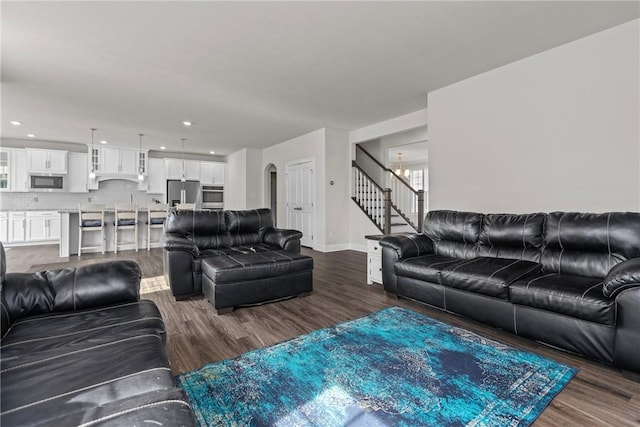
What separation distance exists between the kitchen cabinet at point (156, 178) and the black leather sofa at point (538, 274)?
7.82 meters

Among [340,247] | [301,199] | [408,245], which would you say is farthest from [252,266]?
[301,199]

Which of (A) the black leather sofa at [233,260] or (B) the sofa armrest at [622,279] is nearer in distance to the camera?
(B) the sofa armrest at [622,279]

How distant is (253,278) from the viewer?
10.0 feet

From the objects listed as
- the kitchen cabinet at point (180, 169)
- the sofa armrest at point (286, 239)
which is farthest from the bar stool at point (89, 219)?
the sofa armrest at point (286, 239)

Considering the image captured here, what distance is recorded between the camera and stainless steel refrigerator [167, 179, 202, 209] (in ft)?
29.8

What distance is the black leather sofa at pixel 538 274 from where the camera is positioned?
189 cm

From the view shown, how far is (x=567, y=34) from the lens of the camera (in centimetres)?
299

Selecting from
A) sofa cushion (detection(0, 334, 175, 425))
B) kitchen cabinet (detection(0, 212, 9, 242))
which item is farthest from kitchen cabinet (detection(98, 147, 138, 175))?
sofa cushion (detection(0, 334, 175, 425))

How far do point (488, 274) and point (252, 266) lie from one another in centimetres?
213

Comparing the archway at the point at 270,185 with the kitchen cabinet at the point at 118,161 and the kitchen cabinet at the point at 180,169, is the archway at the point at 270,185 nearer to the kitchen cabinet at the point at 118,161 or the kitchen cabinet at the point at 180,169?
the kitchen cabinet at the point at 180,169

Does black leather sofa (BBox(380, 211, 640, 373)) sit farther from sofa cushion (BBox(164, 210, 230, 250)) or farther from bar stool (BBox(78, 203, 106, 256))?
bar stool (BBox(78, 203, 106, 256))

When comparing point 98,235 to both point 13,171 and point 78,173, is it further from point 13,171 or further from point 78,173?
point 13,171

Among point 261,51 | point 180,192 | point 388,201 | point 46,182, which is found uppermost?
point 261,51

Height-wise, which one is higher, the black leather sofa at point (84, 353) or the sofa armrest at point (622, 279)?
the sofa armrest at point (622, 279)
